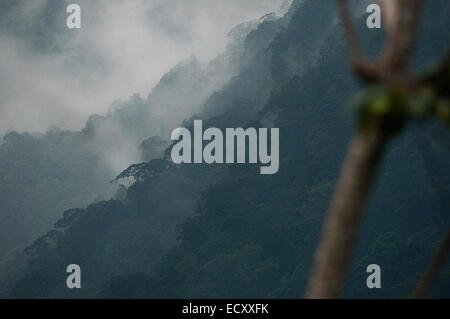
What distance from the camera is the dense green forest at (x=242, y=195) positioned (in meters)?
24.3

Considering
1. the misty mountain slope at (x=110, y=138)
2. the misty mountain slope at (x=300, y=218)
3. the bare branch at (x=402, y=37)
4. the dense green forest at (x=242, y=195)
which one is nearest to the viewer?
the bare branch at (x=402, y=37)

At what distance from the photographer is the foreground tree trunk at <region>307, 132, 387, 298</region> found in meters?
1.95

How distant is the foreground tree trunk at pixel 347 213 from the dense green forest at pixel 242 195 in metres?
20.0

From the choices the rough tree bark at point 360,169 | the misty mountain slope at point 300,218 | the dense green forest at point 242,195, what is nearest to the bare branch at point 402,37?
the rough tree bark at point 360,169

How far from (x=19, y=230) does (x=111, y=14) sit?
15.1 metres

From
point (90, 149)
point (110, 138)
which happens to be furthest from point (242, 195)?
point (90, 149)

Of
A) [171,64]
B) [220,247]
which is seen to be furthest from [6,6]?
[220,247]

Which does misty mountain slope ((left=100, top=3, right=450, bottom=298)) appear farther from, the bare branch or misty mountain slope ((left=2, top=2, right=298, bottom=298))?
the bare branch

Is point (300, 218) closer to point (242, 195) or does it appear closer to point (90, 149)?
point (242, 195)

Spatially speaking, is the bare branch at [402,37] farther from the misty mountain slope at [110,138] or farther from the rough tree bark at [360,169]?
the misty mountain slope at [110,138]

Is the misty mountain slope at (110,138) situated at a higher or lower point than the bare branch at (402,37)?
higher

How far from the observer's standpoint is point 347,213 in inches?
77.2

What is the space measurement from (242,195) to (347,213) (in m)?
25.4

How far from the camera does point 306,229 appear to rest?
85.6 feet
